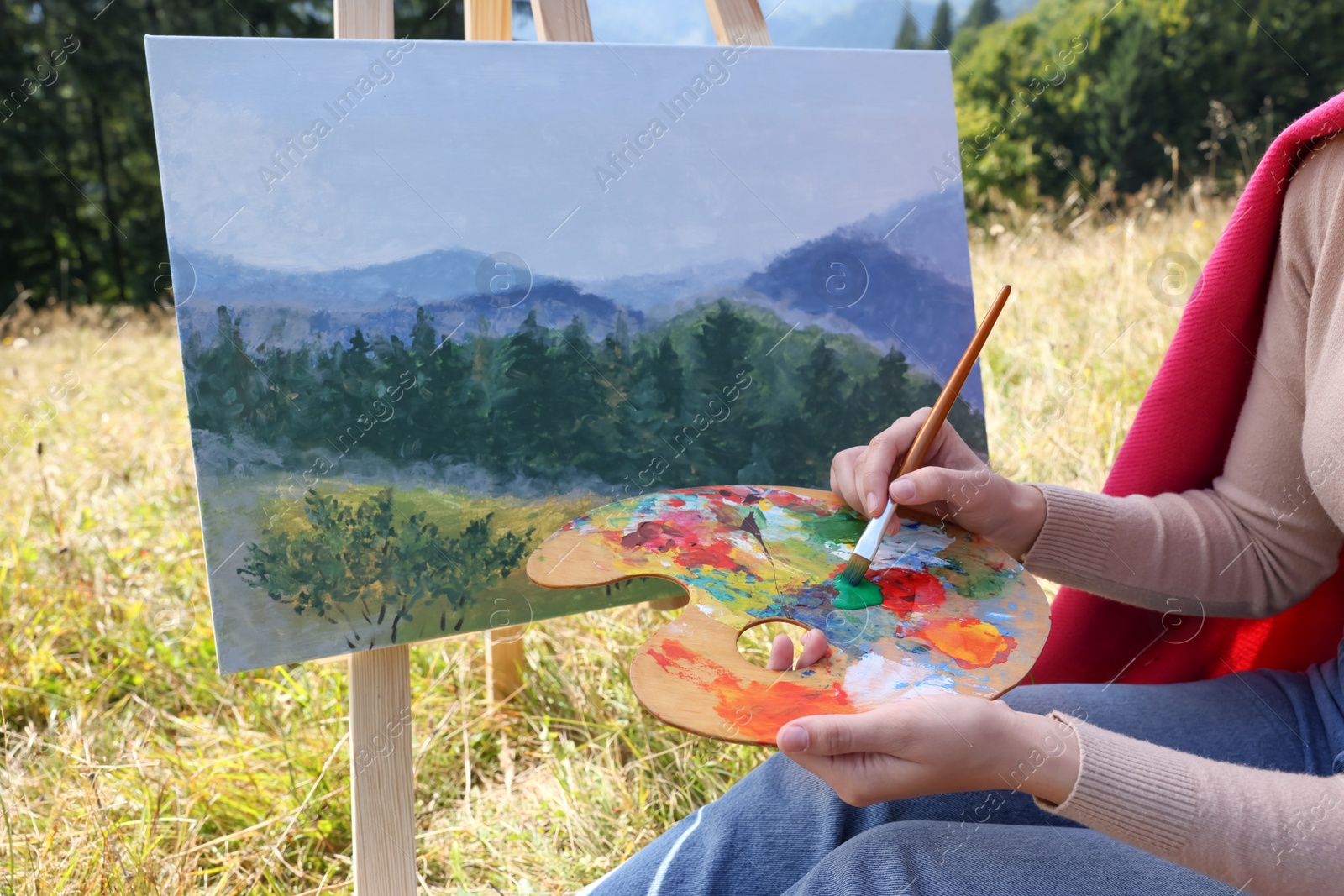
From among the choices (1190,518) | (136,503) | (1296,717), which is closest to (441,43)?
(1190,518)

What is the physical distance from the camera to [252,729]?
1816 millimetres

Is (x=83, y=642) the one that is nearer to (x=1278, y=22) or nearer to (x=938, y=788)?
(x=938, y=788)

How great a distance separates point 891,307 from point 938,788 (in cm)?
84

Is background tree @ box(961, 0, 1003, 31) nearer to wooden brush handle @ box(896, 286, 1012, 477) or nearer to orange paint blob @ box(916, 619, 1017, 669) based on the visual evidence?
wooden brush handle @ box(896, 286, 1012, 477)

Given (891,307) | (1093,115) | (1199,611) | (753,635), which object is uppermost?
(1093,115)

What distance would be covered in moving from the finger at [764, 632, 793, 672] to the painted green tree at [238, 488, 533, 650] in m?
0.46

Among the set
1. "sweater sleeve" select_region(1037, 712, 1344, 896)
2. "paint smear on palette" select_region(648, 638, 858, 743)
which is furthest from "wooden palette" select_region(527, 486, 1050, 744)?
"sweater sleeve" select_region(1037, 712, 1344, 896)

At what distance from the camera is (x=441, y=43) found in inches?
43.8

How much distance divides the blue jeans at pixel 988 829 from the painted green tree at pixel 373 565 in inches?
16.2

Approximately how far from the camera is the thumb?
28.3 inches

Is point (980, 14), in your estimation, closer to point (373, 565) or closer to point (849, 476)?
point (849, 476)

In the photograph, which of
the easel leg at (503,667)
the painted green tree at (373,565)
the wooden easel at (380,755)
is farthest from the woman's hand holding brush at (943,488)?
the easel leg at (503,667)

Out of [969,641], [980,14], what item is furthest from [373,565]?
[980,14]

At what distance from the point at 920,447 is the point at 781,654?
319mm
